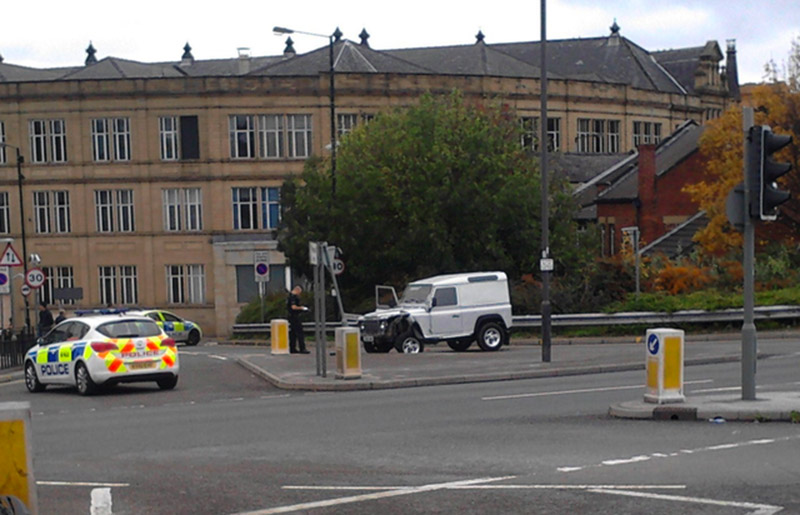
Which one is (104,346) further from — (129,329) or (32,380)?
(32,380)

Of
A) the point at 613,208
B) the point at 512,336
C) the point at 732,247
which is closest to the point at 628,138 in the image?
the point at 613,208

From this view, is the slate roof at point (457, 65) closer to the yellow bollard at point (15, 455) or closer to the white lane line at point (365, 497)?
the white lane line at point (365, 497)

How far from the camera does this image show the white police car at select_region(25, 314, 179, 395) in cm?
2175

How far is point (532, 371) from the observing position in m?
23.2

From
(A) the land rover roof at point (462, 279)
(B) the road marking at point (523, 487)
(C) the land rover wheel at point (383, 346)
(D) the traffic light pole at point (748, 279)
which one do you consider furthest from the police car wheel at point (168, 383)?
(B) the road marking at point (523, 487)

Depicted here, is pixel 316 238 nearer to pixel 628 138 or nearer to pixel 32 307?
pixel 32 307

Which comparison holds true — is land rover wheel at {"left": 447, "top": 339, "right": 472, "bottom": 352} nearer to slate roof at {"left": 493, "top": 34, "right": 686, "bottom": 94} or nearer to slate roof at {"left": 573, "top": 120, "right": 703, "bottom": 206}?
slate roof at {"left": 573, "top": 120, "right": 703, "bottom": 206}

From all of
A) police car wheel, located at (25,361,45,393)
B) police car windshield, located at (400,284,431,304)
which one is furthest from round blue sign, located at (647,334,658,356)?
police car windshield, located at (400,284,431,304)

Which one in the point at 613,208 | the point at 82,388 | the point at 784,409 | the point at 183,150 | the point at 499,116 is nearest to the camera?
the point at 784,409

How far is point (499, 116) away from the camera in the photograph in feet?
161

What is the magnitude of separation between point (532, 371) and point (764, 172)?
916cm

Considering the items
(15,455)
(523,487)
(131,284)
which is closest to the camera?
(15,455)

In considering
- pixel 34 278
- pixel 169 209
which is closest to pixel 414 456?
pixel 34 278

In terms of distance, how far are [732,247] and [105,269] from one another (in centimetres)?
3363
